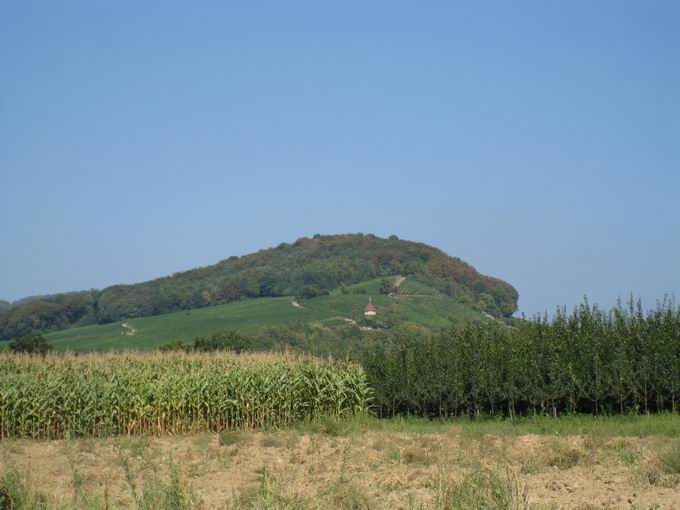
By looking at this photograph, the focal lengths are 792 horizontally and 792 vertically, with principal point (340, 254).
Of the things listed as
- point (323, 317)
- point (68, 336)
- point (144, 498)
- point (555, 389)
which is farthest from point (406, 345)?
point (68, 336)

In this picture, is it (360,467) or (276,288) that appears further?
(276,288)

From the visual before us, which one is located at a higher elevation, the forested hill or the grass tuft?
the forested hill

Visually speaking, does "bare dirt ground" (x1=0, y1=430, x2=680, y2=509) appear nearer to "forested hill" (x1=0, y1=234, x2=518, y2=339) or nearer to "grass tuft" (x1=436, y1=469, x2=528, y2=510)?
"grass tuft" (x1=436, y1=469, x2=528, y2=510)

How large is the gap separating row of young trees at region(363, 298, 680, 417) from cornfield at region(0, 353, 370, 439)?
181 centimetres

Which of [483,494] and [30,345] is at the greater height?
[30,345]

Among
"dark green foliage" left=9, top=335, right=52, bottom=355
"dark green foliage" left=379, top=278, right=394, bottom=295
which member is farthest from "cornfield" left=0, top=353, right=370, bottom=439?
"dark green foliage" left=379, top=278, right=394, bottom=295

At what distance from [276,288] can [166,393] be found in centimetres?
7337

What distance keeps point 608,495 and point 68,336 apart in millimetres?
74928

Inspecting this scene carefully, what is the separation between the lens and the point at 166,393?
24.1 meters

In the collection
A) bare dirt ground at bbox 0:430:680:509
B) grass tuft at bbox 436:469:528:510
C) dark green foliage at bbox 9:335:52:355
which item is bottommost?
bare dirt ground at bbox 0:430:680:509

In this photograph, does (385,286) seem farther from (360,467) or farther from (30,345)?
(360,467)

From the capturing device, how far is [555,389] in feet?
80.1

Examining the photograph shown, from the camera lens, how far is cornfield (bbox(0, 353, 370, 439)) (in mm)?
22391

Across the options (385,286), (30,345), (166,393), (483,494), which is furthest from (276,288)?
(483,494)
